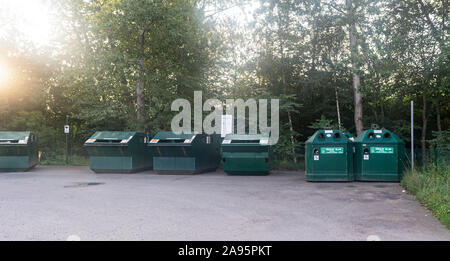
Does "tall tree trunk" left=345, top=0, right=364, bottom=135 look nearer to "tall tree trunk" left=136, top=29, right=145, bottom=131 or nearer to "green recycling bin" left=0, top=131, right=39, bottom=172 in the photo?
"tall tree trunk" left=136, top=29, right=145, bottom=131

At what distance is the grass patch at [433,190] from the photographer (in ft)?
21.1

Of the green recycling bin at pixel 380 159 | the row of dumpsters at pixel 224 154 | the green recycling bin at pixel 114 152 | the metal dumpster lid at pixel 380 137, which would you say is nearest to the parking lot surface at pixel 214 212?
the green recycling bin at pixel 380 159

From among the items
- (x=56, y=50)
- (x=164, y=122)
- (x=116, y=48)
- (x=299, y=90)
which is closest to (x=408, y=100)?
(x=299, y=90)

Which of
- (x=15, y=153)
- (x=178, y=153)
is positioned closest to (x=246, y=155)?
(x=178, y=153)

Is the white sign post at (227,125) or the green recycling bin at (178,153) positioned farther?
the white sign post at (227,125)

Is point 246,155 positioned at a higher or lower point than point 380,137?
lower

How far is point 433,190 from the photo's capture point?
7797mm

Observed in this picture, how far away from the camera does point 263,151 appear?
1340 centimetres

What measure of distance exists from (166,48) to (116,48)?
2106 mm

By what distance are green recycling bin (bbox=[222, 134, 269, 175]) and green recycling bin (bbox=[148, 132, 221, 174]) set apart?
3.12 ft

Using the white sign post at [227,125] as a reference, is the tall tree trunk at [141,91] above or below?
above

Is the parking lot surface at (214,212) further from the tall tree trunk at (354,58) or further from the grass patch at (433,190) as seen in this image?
the tall tree trunk at (354,58)

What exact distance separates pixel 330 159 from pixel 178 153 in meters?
4.95

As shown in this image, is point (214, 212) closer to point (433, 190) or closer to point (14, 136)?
point (433, 190)
